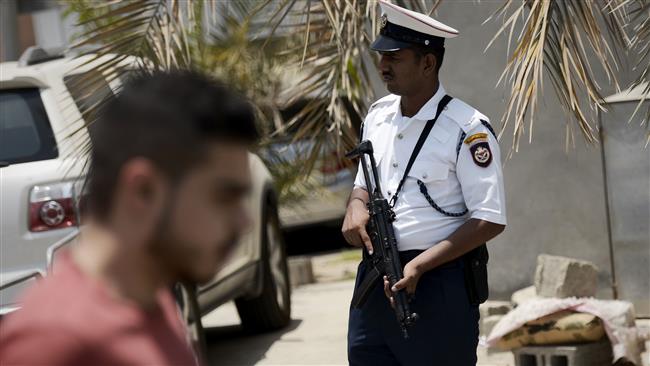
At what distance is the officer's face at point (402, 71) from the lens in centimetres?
345

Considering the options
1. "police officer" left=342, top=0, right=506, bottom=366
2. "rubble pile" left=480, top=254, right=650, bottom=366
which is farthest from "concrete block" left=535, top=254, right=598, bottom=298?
"police officer" left=342, top=0, right=506, bottom=366

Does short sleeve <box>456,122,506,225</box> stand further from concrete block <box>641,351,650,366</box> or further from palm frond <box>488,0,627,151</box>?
concrete block <box>641,351,650,366</box>

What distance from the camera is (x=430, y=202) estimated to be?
11.2ft

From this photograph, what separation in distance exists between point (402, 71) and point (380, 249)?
0.53m

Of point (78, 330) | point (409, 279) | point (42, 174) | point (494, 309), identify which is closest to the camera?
point (78, 330)

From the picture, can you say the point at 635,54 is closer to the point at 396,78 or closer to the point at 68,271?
the point at 396,78

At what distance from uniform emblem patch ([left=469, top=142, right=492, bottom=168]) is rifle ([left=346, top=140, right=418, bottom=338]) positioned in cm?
29

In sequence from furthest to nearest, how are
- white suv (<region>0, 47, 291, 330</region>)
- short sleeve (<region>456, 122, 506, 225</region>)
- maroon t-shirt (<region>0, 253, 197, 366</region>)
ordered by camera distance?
1. white suv (<region>0, 47, 291, 330</region>)
2. short sleeve (<region>456, 122, 506, 225</region>)
3. maroon t-shirt (<region>0, 253, 197, 366</region>)

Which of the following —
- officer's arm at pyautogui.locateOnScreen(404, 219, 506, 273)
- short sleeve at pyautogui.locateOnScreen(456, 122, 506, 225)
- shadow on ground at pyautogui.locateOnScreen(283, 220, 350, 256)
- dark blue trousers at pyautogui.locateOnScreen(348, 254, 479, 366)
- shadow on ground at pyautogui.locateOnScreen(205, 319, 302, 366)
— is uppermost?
short sleeve at pyautogui.locateOnScreen(456, 122, 506, 225)

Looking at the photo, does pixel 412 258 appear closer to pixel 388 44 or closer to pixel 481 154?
pixel 481 154

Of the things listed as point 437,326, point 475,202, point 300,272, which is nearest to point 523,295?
point 437,326

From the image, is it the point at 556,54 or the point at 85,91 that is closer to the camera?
the point at 556,54

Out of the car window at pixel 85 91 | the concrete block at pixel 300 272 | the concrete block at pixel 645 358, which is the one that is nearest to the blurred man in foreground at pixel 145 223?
the car window at pixel 85 91

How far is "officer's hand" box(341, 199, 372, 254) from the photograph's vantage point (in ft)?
11.5
